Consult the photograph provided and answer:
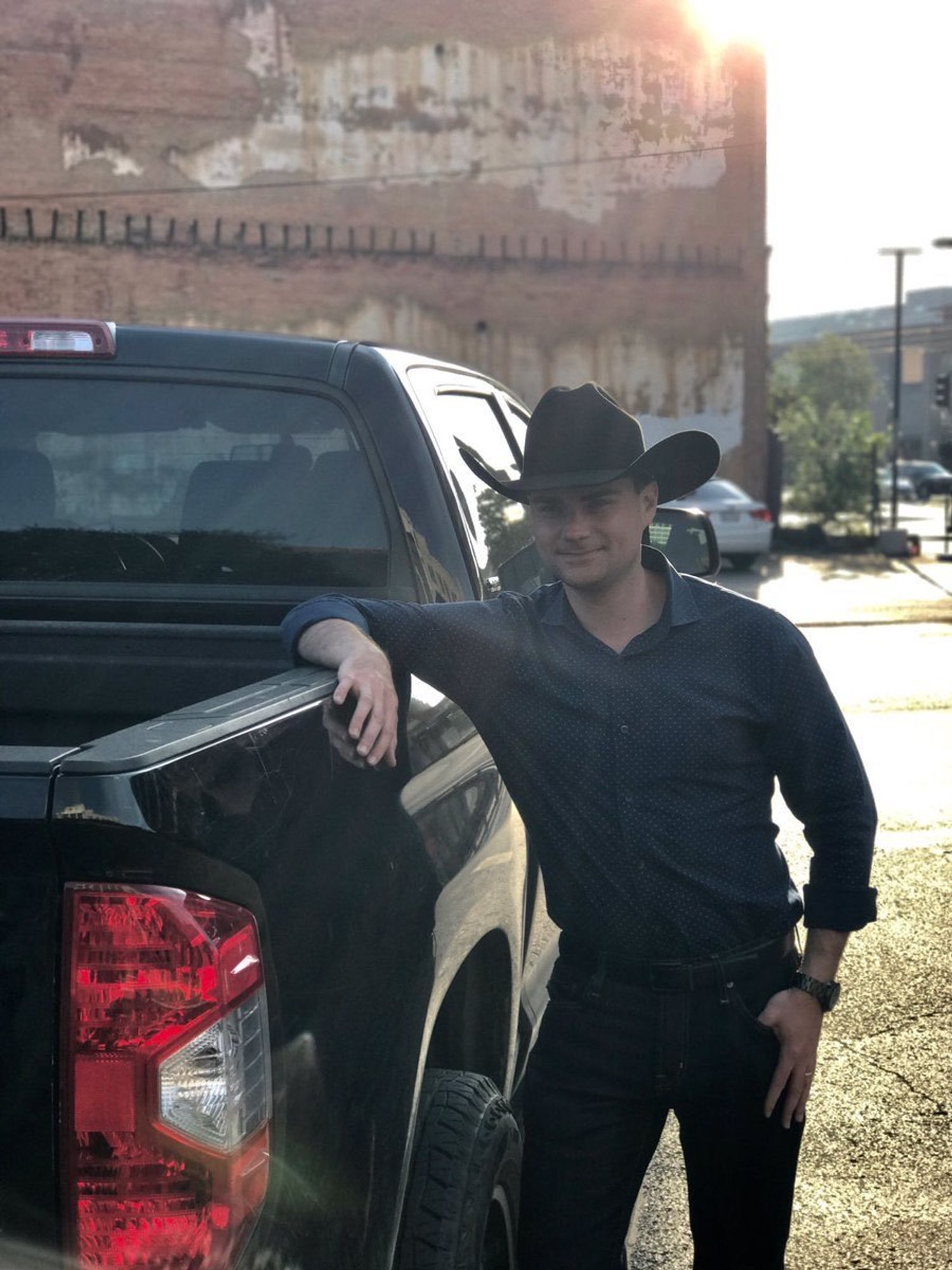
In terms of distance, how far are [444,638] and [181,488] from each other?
93 centimetres

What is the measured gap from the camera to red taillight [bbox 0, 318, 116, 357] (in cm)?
325

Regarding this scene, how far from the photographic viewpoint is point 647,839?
2543 mm

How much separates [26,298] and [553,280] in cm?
1093

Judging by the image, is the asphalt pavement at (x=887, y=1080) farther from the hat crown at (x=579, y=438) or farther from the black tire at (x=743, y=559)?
the black tire at (x=743, y=559)

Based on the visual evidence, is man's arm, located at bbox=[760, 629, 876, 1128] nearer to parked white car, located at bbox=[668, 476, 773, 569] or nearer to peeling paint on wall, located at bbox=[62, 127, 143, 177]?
parked white car, located at bbox=[668, 476, 773, 569]

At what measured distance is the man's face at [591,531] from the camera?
262 centimetres

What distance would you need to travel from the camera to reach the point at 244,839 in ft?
5.31

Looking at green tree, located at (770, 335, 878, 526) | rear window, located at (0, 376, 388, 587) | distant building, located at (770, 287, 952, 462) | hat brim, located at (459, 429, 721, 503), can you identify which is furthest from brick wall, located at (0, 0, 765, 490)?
distant building, located at (770, 287, 952, 462)

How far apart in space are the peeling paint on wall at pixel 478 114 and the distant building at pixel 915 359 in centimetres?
4291

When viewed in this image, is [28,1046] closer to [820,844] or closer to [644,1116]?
[644,1116]

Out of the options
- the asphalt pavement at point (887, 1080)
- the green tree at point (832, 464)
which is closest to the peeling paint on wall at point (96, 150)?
the green tree at point (832, 464)

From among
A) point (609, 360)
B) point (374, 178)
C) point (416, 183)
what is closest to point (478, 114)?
point (416, 183)

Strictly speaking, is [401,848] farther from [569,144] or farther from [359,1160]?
[569,144]

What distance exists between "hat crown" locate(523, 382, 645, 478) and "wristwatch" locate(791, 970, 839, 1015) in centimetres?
92
